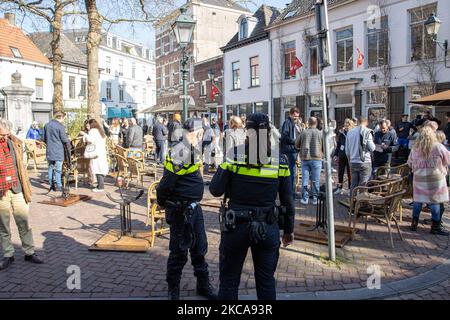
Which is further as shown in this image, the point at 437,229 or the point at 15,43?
the point at 15,43

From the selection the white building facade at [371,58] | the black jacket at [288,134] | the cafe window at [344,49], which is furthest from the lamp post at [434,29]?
the black jacket at [288,134]

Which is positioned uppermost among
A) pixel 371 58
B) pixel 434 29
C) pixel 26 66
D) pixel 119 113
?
pixel 26 66

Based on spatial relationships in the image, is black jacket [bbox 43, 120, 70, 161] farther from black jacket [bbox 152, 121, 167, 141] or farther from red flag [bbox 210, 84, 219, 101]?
red flag [bbox 210, 84, 219, 101]

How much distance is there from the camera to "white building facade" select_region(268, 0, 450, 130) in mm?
14453

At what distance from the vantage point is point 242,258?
3.04 metres

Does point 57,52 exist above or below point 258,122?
above

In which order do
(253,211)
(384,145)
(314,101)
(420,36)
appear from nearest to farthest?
(253,211) < (384,145) < (420,36) < (314,101)

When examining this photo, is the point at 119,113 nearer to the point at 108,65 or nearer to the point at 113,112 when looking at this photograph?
the point at 113,112

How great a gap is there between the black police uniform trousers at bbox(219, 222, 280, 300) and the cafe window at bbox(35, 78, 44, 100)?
33.1 meters

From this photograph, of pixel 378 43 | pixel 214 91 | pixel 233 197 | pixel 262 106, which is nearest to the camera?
pixel 233 197

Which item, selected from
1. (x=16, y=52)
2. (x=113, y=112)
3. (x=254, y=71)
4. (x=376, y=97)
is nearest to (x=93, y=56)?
(x=376, y=97)

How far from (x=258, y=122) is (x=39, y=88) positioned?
33.3 metres
